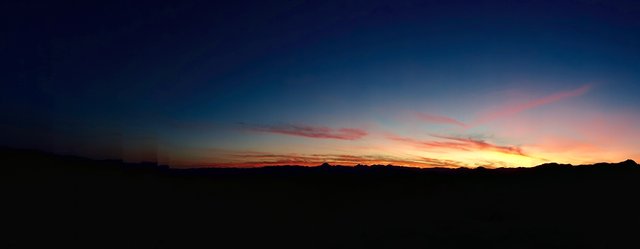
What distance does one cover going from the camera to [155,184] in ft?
136

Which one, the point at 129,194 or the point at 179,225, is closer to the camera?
the point at 179,225

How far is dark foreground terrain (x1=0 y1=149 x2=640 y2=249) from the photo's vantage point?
17078 mm

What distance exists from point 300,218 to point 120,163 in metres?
33.0

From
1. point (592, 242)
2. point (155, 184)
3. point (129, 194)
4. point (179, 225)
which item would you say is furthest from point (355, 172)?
point (592, 242)

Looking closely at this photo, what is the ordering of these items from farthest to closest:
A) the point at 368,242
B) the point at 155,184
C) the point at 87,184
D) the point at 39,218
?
the point at 155,184
the point at 87,184
the point at 39,218
the point at 368,242

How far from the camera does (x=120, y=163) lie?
1897 inches

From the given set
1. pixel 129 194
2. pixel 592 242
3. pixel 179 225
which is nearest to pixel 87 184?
pixel 129 194

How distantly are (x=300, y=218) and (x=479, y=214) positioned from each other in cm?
1078

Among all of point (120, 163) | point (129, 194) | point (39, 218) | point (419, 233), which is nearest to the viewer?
point (419, 233)

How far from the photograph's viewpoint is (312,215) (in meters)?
26.4

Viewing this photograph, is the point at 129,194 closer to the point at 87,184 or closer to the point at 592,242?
the point at 87,184

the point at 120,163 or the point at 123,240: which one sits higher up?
the point at 120,163

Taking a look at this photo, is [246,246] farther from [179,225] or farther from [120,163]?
[120,163]

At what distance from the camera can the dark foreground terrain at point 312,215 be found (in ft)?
56.0
